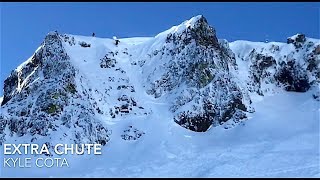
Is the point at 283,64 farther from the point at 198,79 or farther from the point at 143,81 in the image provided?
the point at 143,81

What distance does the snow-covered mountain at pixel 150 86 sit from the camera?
41781mm

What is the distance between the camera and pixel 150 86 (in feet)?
164

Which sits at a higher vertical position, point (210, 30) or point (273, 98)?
point (210, 30)

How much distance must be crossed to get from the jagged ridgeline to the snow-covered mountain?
3.7 inches

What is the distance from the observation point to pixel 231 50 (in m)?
56.1

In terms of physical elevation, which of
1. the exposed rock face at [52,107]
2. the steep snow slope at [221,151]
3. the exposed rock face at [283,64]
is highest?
the exposed rock face at [283,64]

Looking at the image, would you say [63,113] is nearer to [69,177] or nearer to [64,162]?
[64,162]

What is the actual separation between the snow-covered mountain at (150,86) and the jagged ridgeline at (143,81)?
0.09 m

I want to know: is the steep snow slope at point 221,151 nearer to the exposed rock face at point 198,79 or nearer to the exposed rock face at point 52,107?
the exposed rock face at point 198,79

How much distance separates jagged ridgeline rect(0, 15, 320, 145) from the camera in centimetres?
4216

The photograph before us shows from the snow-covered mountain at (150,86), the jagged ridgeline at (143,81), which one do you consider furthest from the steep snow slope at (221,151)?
the jagged ridgeline at (143,81)

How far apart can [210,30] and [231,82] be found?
7990 mm

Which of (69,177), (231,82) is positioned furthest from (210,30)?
(69,177)

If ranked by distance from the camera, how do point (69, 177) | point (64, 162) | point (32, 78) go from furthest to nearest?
point (32, 78)
point (64, 162)
point (69, 177)
